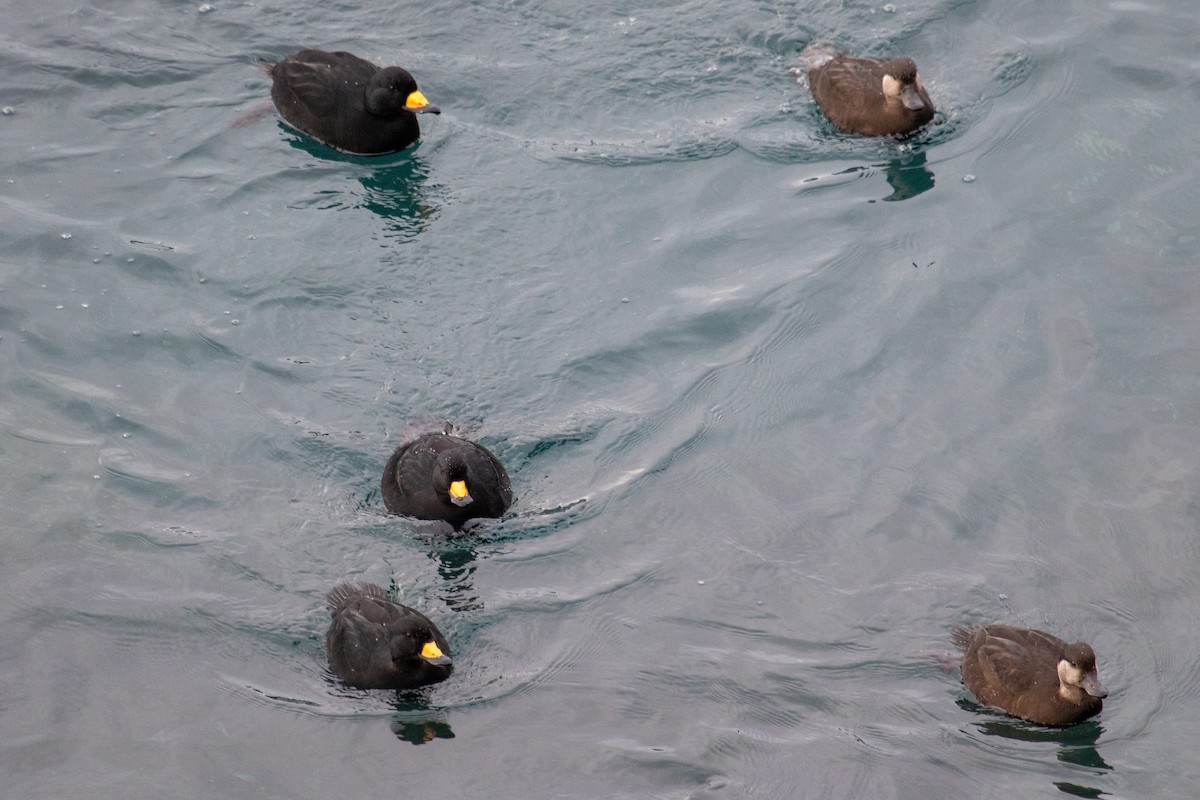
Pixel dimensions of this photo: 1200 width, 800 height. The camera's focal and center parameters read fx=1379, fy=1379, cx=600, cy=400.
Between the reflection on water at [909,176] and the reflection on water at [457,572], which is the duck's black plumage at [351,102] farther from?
the reflection on water at [457,572]

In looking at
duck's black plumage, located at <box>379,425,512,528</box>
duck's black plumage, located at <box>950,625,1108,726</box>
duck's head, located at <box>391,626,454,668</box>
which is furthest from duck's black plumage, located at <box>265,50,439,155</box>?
duck's black plumage, located at <box>950,625,1108,726</box>

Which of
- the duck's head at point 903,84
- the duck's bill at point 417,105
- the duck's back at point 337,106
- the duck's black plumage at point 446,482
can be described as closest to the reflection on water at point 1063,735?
the duck's black plumage at point 446,482

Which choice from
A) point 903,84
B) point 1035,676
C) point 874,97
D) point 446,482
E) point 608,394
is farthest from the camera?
point 874,97

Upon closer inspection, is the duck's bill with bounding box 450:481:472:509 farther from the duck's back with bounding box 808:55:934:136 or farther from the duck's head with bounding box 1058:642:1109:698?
the duck's back with bounding box 808:55:934:136

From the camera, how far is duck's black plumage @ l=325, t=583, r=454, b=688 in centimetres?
766

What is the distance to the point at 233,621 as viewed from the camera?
8211mm

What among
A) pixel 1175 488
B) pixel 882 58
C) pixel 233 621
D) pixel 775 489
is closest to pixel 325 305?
pixel 233 621

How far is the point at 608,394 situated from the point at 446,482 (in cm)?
167

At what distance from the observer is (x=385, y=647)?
7.70 meters

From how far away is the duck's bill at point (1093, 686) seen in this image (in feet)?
23.8

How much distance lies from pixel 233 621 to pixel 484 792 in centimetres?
195

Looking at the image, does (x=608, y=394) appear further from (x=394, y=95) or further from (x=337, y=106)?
(x=337, y=106)

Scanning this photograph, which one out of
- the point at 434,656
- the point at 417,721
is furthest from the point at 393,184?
the point at 417,721

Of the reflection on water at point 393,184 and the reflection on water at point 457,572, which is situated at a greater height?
the reflection on water at point 393,184
